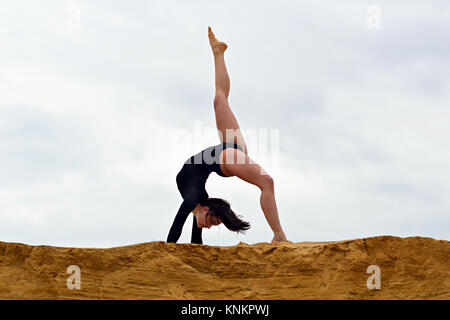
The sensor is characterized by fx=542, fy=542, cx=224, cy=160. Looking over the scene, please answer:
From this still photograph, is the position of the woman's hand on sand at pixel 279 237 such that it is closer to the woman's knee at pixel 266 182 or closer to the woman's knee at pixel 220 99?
the woman's knee at pixel 266 182

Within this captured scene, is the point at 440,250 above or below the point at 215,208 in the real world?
below

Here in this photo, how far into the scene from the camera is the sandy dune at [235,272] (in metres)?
4.46

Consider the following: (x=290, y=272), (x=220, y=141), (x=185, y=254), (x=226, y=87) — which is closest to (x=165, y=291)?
(x=185, y=254)

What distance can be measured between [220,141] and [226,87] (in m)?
0.58

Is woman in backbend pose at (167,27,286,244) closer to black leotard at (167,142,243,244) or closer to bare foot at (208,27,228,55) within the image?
black leotard at (167,142,243,244)

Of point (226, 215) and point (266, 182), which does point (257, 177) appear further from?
point (226, 215)

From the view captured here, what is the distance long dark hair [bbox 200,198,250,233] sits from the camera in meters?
5.25

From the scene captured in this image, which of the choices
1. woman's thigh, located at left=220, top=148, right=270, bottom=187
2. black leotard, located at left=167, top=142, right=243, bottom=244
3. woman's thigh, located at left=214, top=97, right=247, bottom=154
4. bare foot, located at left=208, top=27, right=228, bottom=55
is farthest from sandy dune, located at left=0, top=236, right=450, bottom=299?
bare foot, located at left=208, top=27, right=228, bottom=55

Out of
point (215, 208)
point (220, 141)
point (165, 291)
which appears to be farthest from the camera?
point (220, 141)

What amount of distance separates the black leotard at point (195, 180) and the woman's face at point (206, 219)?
5.6 inches

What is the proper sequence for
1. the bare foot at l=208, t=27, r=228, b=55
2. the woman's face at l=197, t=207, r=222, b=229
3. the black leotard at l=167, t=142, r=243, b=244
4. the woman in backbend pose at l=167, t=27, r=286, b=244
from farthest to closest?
the bare foot at l=208, t=27, r=228, b=55, the woman's face at l=197, t=207, r=222, b=229, the woman in backbend pose at l=167, t=27, r=286, b=244, the black leotard at l=167, t=142, r=243, b=244

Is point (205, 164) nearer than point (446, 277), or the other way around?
point (446, 277)

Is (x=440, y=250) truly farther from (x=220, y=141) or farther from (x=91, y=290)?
(x=91, y=290)

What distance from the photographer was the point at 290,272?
454cm
